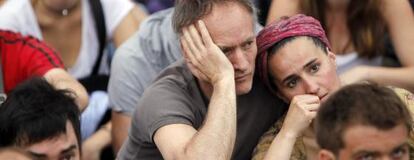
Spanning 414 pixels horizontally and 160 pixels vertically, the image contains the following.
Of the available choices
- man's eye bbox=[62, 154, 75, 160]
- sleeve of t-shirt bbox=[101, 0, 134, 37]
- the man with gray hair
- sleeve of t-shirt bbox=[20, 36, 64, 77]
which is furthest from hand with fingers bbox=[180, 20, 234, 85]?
sleeve of t-shirt bbox=[101, 0, 134, 37]

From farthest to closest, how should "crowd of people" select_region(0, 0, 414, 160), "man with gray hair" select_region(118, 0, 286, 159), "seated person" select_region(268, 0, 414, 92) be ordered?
"seated person" select_region(268, 0, 414, 92), "man with gray hair" select_region(118, 0, 286, 159), "crowd of people" select_region(0, 0, 414, 160)

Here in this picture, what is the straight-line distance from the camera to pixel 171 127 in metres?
3.48

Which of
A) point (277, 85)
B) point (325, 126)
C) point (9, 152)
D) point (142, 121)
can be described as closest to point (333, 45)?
point (277, 85)

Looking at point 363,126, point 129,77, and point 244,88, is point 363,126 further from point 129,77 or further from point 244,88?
point 129,77

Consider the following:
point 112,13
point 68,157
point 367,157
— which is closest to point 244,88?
point 68,157

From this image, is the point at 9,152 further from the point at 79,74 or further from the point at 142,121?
the point at 79,74

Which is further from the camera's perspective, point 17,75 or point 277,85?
point 17,75

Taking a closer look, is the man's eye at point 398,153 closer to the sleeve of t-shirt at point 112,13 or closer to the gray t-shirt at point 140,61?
the gray t-shirt at point 140,61

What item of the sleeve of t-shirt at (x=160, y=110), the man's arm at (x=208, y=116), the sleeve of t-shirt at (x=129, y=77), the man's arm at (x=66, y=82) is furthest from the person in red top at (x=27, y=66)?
the man's arm at (x=208, y=116)

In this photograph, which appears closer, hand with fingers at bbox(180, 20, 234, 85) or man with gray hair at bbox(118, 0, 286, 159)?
man with gray hair at bbox(118, 0, 286, 159)

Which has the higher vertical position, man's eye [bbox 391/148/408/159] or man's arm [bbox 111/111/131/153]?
man's eye [bbox 391/148/408/159]

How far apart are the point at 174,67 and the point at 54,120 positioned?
0.54 m

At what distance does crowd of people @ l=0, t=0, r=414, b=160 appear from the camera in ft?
10.3

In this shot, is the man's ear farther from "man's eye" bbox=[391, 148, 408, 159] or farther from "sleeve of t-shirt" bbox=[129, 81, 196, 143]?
"sleeve of t-shirt" bbox=[129, 81, 196, 143]
